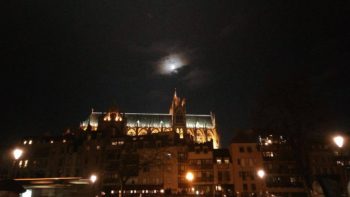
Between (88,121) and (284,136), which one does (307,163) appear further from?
(88,121)

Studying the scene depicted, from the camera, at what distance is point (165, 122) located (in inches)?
5187

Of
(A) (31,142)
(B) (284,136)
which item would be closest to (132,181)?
(A) (31,142)

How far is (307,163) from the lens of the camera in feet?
97.1

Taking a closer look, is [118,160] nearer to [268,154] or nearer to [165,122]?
[268,154]

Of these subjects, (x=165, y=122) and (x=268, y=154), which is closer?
(x=268, y=154)

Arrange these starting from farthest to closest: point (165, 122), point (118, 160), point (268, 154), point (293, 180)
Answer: point (165, 122) → point (118, 160) → point (268, 154) → point (293, 180)

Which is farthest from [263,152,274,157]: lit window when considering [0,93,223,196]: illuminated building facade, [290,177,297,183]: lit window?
[0,93,223,196]: illuminated building facade

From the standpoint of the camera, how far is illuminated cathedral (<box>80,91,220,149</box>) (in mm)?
114188

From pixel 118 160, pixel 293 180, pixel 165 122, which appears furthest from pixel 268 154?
pixel 165 122

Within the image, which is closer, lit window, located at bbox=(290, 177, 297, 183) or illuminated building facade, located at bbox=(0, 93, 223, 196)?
illuminated building facade, located at bbox=(0, 93, 223, 196)

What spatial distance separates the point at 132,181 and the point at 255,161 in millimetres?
29447

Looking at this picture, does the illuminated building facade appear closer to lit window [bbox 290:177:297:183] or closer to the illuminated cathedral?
lit window [bbox 290:177:297:183]

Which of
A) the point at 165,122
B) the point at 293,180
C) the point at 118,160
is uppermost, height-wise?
the point at 165,122

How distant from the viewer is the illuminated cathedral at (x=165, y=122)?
114188 millimetres
